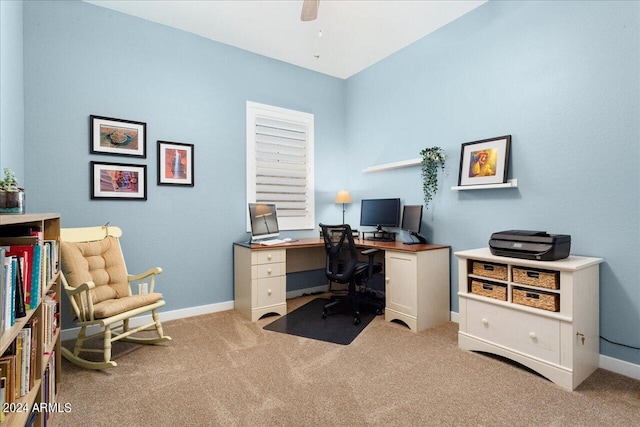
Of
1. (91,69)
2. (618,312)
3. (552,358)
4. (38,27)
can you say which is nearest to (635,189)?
(618,312)

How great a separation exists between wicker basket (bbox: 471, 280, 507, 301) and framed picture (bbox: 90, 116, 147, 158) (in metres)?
3.33

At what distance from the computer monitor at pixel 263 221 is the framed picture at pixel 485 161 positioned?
2.11 m

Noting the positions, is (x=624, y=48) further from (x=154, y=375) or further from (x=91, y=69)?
(x=91, y=69)

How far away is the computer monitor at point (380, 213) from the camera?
3770 millimetres

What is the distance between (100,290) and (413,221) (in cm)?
303

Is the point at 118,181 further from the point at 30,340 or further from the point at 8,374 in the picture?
the point at 8,374

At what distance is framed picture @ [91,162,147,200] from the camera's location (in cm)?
301

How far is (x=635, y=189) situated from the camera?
2.19 metres

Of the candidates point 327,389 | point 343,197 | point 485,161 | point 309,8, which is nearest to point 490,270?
point 485,161

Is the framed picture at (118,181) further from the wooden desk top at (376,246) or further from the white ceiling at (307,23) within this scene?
the white ceiling at (307,23)

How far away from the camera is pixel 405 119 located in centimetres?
385

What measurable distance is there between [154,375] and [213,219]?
5.77 ft

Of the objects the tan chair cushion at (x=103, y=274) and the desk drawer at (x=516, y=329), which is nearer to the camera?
the desk drawer at (x=516, y=329)

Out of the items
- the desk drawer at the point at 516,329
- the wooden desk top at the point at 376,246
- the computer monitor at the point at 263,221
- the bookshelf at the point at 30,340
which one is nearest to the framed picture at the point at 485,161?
the wooden desk top at the point at 376,246
